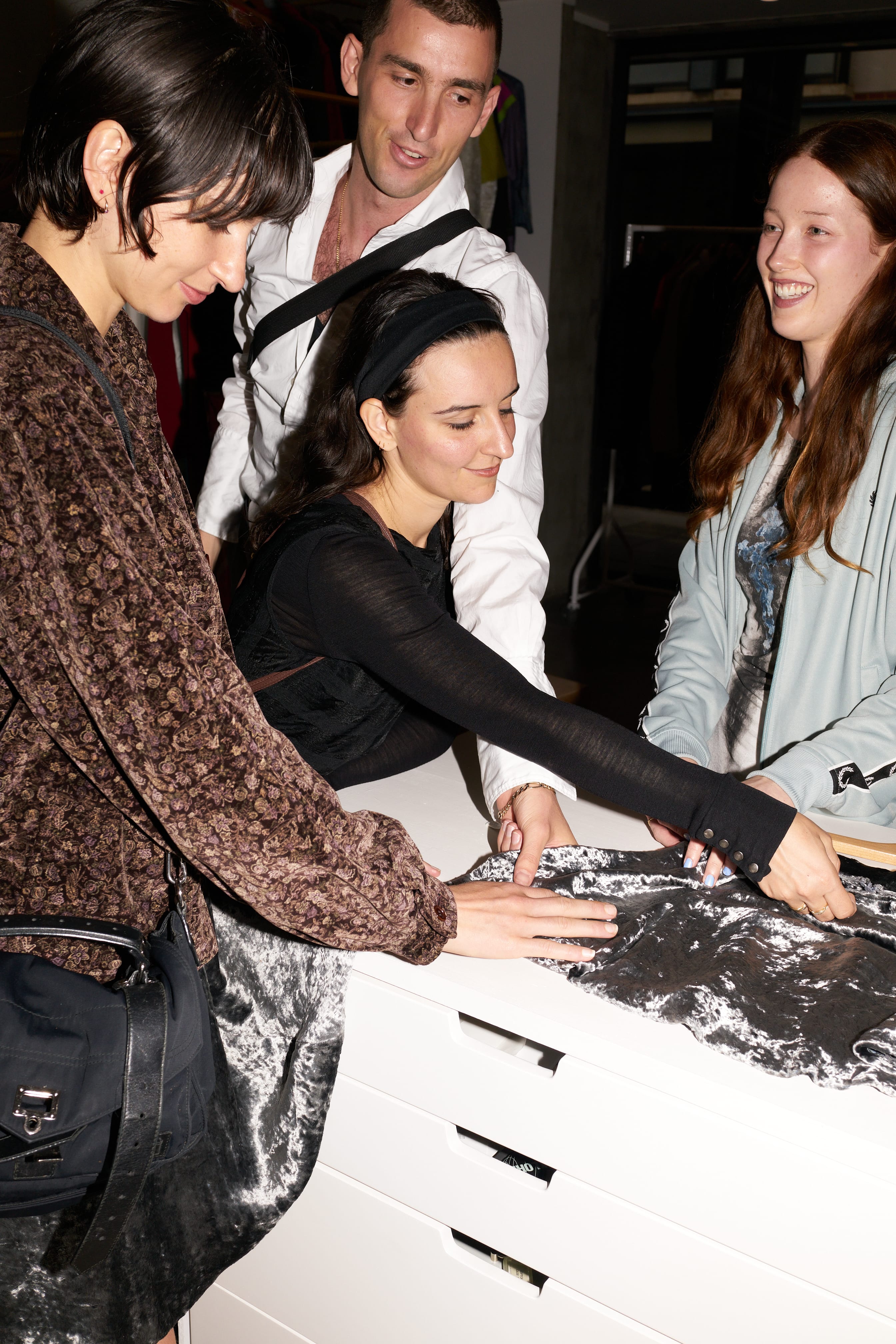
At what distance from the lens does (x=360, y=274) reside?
1742 millimetres

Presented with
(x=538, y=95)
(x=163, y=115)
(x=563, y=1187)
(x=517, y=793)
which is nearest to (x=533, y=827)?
(x=517, y=793)

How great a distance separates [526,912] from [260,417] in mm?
1096

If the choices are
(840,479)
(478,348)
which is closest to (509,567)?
(478,348)

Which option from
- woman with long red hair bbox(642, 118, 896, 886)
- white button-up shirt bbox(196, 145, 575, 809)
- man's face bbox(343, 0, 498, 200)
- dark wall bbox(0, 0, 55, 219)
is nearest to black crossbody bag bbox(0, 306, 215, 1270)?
white button-up shirt bbox(196, 145, 575, 809)

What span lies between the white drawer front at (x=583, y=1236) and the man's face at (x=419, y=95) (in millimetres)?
1383

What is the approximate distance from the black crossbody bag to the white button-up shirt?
603 millimetres

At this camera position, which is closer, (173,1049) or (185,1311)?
(173,1049)

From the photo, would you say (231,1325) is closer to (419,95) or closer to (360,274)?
(360,274)

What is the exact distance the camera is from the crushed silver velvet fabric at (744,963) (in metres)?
1.00

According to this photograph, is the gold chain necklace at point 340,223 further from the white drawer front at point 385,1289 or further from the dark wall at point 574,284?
the dark wall at point 574,284

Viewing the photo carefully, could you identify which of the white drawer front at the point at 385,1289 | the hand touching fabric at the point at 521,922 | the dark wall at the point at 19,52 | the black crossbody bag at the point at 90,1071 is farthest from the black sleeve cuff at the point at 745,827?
the dark wall at the point at 19,52

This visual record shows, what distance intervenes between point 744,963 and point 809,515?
0.79 metres

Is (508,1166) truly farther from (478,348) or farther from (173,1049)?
(478,348)

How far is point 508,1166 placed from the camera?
115cm
